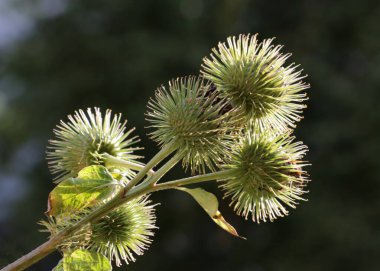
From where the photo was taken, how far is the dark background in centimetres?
1994

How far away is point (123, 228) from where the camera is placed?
347 cm

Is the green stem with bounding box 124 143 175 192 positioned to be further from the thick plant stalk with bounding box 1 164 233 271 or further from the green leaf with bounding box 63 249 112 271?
the green leaf with bounding box 63 249 112 271

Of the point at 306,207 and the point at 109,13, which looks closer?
the point at 306,207

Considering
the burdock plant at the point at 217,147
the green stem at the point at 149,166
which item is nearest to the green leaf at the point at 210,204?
the burdock plant at the point at 217,147

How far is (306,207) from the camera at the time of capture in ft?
65.0

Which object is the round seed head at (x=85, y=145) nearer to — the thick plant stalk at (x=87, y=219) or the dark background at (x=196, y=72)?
the thick plant stalk at (x=87, y=219)

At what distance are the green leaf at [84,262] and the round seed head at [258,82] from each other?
36.3 inches

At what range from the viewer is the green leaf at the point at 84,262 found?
278 centimetres

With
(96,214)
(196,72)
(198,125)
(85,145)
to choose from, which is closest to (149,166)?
(96,214)

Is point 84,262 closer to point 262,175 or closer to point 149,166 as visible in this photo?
point 149,166

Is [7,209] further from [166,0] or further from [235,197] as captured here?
[235,197]

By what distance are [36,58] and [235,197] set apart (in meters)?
20.2

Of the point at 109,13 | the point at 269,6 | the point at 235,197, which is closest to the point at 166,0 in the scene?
the point at 109,13

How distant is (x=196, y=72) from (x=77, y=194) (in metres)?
16.3
